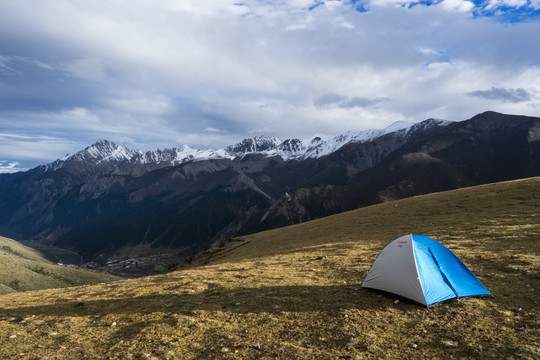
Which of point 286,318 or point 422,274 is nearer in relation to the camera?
point 286,318

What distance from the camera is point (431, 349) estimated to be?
30.9 feet

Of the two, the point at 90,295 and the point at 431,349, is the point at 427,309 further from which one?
the point at 90,295

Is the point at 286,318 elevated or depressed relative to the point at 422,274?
depressed

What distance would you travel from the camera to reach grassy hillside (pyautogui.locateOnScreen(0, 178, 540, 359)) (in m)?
9.85

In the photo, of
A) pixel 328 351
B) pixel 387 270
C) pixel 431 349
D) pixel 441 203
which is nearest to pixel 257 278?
pixel 387 270

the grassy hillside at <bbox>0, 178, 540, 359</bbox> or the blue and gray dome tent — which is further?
the blue and gray dome tent

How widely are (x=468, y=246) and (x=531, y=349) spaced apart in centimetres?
1509

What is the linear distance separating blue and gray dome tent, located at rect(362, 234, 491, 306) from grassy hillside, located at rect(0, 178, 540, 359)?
1.64ft

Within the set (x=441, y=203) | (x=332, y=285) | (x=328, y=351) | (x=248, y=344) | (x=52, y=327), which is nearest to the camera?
(x=328, y=351)

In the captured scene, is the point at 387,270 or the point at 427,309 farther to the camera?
the point at 387,270

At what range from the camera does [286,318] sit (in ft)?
40.5

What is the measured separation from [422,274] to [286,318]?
6719 millimetres

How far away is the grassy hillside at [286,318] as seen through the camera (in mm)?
9852

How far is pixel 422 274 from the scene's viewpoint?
44.0 feet
